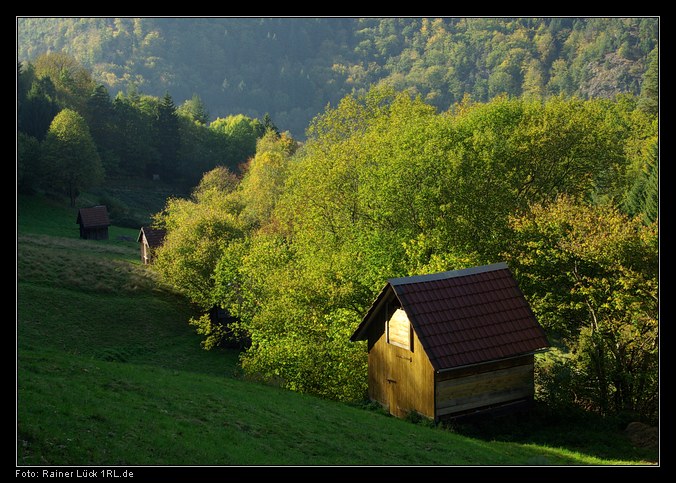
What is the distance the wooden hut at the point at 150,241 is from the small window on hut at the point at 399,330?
40.3 meters

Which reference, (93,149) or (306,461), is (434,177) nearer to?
(306,461)

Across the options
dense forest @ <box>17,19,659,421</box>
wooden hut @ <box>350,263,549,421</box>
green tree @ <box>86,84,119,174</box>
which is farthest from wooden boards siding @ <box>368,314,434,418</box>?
green tree @ <box>86,84,119,174</box>

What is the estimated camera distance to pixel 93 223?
257 ft

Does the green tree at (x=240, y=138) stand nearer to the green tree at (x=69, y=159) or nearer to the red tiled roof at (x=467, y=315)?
the green tree at (x=69, y=159)

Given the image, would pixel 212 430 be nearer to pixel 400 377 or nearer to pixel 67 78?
pixel 400 377

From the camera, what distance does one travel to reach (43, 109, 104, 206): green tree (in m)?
89.8

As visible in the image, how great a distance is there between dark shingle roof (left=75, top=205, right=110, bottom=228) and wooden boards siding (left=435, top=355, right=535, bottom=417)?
6205 cm

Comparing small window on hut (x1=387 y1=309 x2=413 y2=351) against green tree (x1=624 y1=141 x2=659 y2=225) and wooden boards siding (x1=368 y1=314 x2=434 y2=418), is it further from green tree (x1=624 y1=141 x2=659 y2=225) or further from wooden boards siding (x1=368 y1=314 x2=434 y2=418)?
green tree (x1=624 y1=141 x2=659 y2=225)

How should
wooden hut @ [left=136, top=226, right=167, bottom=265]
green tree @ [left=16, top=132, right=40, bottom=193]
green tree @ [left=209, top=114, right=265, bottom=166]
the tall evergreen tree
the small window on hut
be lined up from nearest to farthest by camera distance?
the small window on hut → wooden hut @ [left=136, top=226, right=167, bottom=265] → green tree @ [left=16, top=132, right=40, bottom=193] → the tall evergreen tree → green tree @ [left=209, top=114, right=265, bottom=166]

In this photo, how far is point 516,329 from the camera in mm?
26781

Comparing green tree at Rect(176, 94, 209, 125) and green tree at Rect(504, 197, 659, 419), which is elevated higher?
green tree at Rect(176, 94, 209, 125)

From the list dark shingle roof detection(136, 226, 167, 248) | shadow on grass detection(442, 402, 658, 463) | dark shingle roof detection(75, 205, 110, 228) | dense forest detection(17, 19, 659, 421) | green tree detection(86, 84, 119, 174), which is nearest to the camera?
shadow on grass detection(442, 402, 658, 463)

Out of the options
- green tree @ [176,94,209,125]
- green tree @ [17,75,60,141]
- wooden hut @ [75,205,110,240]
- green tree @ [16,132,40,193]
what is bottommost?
wooden hut @ [75,205,110,240]

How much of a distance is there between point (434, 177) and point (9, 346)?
2843cm
